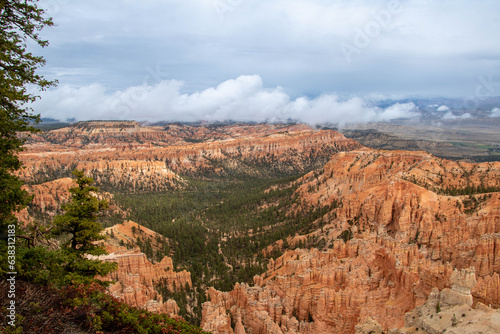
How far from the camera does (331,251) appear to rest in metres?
35.9

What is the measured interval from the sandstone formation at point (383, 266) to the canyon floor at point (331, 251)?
0.12 meters

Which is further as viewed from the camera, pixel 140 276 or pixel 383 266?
pixel 140 276

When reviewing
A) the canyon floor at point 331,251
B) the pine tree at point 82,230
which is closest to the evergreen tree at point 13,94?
the pine tree at point 82,230

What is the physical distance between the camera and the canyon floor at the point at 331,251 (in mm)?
22594

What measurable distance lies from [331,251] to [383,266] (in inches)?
294

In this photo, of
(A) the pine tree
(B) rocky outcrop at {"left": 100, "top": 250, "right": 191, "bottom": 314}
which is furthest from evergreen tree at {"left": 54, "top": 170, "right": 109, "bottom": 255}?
(B) rocky outcrop at {"left": 100, "top": 250, "right": 191, "bottom": 314}

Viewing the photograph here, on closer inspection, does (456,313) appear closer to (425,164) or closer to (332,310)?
(332,310)

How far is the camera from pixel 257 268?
4909cm

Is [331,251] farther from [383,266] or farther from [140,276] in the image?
[140,276]

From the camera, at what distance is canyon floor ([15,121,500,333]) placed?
22.6 m


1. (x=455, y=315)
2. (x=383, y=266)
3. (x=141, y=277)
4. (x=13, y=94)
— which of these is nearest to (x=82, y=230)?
(x=13, y=94)

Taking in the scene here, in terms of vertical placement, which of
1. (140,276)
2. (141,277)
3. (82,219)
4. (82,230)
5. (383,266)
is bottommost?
(141,277)

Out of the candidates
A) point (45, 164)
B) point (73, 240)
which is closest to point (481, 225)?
point (73, 240)

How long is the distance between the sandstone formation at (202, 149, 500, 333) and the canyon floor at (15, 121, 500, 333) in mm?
118
